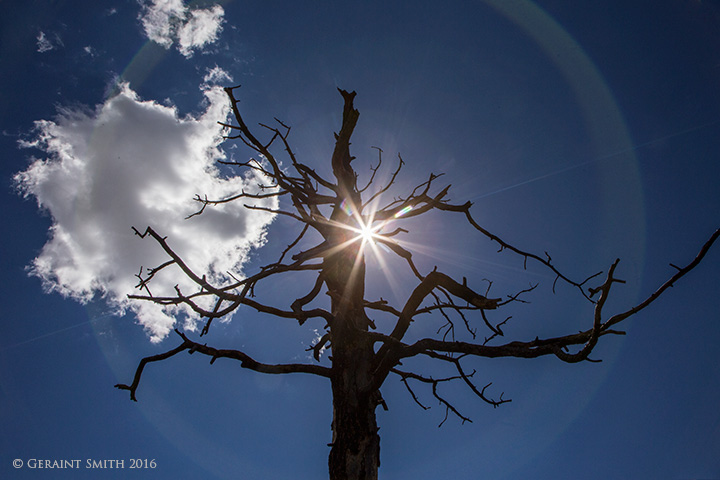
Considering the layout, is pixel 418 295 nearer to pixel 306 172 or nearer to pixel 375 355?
pixel 375 355

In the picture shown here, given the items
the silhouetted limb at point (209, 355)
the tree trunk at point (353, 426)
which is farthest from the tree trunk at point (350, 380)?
the silhouetted limb at point (209, 355)

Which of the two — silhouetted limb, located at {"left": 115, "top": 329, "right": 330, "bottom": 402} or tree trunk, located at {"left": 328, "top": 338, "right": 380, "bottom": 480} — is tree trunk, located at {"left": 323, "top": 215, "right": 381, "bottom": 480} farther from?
silhouetted limb, located at {"left": 115, "top": 329, "right": 330, "bottom": 402}

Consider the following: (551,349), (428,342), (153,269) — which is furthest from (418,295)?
(153,269)

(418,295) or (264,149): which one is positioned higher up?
(264,149)

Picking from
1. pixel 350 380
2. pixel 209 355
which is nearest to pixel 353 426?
pixel 350 380

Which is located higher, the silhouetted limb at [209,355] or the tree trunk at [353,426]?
the silhouetted limb at [209,355]

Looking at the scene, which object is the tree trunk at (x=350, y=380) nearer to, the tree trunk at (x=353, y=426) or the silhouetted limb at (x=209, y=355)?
the tree trunk at (x=353, y=426)

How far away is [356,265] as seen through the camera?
12.0 feet

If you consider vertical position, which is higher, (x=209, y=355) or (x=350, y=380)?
(x=209, y=355)

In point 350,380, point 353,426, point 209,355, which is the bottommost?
point 353,426

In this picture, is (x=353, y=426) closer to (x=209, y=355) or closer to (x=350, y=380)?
(x=350, y=380)

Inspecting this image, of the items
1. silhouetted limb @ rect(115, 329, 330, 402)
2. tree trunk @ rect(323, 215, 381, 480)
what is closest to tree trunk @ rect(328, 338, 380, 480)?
tree trunk @ rect(323, 215, 381, 480)

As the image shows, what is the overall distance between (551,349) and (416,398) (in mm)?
2271

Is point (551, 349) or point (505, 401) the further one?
point (505, 401)
